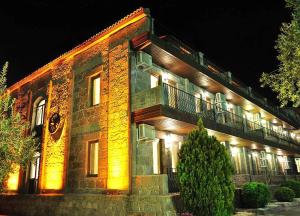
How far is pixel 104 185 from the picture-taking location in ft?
38.0

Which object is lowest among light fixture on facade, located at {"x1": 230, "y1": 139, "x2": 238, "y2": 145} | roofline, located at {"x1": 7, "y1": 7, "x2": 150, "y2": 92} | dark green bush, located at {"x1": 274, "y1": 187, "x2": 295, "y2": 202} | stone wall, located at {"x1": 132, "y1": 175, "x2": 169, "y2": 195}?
dark green bush, located at {"x1": 274, "y1": 187, "x2": 295, "y2": 202}

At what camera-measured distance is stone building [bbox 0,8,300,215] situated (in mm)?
10891

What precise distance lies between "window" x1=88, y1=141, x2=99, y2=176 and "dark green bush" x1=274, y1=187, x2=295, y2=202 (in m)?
11.7

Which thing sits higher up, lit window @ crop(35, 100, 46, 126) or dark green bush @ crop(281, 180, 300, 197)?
lit window @ crop(35, 100, 46, 126)

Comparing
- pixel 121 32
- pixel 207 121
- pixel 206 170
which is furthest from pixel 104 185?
pixel 121 32

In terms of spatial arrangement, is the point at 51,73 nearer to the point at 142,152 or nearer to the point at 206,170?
the point at 142,152

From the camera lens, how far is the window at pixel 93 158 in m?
12.7

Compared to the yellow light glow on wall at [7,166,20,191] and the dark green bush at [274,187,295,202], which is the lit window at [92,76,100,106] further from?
the dark green bush at [274,187,295,202]

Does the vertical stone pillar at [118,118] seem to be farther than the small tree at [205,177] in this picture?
Yes

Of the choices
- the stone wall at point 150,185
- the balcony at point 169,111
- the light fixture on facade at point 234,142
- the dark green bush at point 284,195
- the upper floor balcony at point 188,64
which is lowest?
the dark green bush at point 284,195

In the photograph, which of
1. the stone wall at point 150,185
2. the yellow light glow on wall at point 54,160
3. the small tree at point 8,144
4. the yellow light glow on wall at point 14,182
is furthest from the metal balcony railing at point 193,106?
the yellow light glow on wall at point 14,182

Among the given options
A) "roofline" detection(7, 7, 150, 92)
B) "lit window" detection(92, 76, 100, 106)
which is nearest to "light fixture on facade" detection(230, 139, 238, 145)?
"lit window" detection(92, 76, 100, 106)

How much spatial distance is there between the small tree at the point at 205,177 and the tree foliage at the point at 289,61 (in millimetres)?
5623

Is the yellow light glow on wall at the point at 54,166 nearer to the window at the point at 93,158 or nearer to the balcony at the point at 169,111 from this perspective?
the window at the point at 93,158
